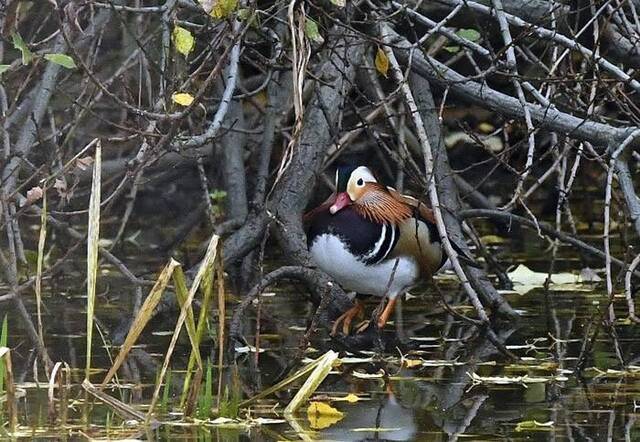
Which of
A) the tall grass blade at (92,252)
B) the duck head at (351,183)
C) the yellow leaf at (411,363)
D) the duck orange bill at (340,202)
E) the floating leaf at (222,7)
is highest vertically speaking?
the duck head at (351,183)

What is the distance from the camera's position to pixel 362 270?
7379mm

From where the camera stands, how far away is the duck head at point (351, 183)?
25.4 feet

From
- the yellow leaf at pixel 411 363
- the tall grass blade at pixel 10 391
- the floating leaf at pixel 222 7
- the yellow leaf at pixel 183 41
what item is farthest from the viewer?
the yellow leaf at pixel 411 363

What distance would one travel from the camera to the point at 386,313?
7449 millimetres

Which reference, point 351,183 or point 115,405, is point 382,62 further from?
point 115,405

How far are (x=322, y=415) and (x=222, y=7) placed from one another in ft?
5.06

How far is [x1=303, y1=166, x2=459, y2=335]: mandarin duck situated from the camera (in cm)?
736

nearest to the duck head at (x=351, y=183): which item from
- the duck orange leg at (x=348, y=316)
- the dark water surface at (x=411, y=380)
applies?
the duck orange leg at (x=348, y=316)

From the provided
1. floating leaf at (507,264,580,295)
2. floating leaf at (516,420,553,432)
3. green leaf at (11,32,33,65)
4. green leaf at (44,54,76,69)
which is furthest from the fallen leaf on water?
floating leaf at (507,264,580,295)

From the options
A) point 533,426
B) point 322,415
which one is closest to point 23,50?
point 322,415

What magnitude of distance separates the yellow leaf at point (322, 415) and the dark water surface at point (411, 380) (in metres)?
0.01

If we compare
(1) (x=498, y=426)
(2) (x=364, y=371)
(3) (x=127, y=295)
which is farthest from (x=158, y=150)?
(3) (x=127, y=295)

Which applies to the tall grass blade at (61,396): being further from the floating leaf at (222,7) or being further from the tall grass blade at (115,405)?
the floating leaf at (222,7)

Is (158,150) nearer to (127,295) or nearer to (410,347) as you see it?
(410,347)
